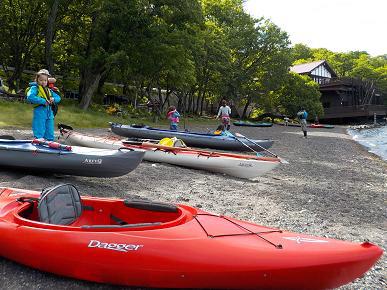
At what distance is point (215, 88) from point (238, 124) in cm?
697

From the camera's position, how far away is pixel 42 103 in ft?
28.0

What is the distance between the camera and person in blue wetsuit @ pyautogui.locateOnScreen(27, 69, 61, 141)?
331 inches

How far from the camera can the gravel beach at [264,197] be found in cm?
432

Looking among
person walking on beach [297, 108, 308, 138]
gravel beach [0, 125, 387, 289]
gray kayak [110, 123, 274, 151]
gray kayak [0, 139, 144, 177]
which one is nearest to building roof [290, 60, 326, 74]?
person walking on beach [297, 108, 308, 138]

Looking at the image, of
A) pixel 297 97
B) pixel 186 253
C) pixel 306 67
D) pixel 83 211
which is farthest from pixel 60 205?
pixel 306 67

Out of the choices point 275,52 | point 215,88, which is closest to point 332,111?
point 275,52

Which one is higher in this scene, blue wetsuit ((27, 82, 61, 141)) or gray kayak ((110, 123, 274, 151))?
blue wetsuit ((27, 82, 61, 141))

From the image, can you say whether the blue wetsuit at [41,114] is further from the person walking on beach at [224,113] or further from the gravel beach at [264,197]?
the person walking on beach at [224,113]

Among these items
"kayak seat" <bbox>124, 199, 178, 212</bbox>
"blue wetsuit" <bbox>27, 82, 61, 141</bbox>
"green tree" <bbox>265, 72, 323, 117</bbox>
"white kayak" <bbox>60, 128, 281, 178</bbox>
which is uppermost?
"green tree" <bbox>265, 72, 323, 117</bbox>

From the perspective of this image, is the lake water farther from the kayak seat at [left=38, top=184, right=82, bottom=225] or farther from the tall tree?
the tall tree

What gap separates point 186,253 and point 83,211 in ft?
5.57

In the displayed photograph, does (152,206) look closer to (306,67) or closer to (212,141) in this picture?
(212,141)

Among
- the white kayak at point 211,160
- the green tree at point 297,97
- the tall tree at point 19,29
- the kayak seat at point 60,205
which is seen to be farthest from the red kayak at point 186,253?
the green tree at point 297,97

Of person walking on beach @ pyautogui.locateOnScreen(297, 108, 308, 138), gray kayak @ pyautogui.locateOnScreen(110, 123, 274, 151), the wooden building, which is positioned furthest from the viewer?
the wooden building
